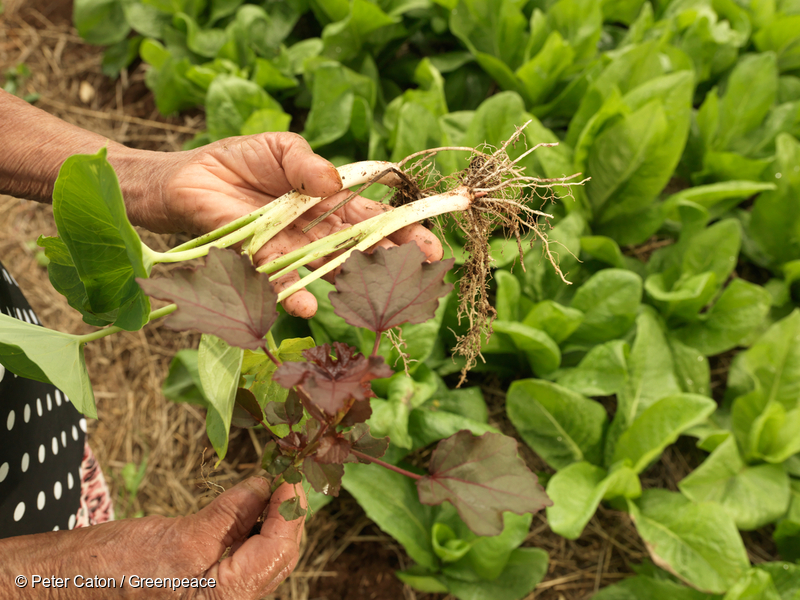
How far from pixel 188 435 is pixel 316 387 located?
46.4 inches

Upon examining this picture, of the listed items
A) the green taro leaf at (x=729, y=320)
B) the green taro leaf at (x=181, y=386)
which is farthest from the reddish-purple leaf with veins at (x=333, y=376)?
the green taro leaf at (x=729, y=320)

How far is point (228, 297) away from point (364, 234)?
1.08 feet

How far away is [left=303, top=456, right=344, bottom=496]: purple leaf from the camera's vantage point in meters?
0.48

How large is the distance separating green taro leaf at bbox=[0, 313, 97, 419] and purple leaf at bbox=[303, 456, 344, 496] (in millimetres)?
210

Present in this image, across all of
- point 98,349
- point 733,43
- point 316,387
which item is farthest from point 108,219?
point 733,43

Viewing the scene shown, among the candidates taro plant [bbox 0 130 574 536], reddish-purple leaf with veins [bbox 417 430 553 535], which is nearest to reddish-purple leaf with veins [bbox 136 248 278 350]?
taro plant [bbox 0 130 574 536]

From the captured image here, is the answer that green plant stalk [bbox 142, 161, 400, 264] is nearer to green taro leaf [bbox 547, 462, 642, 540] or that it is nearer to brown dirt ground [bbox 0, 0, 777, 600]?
brown dirt ground [bbox 0, 0, 777, 600]

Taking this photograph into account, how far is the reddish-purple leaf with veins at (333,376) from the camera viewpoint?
43cm

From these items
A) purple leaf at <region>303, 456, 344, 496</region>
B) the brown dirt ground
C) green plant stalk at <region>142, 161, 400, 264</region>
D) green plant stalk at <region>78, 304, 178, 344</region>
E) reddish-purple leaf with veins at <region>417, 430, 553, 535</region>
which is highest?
green plant stalk at <region>142, 161, 400, 264</region>

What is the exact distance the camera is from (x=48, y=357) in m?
0.51

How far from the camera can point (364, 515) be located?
1.31 meters

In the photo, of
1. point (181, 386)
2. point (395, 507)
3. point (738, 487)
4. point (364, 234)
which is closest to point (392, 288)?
point (364, 234)

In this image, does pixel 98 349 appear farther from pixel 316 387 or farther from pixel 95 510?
pixel 316 387

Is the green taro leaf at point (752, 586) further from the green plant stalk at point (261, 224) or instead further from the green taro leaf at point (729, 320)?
the green plant stalk at point (261, 224)
